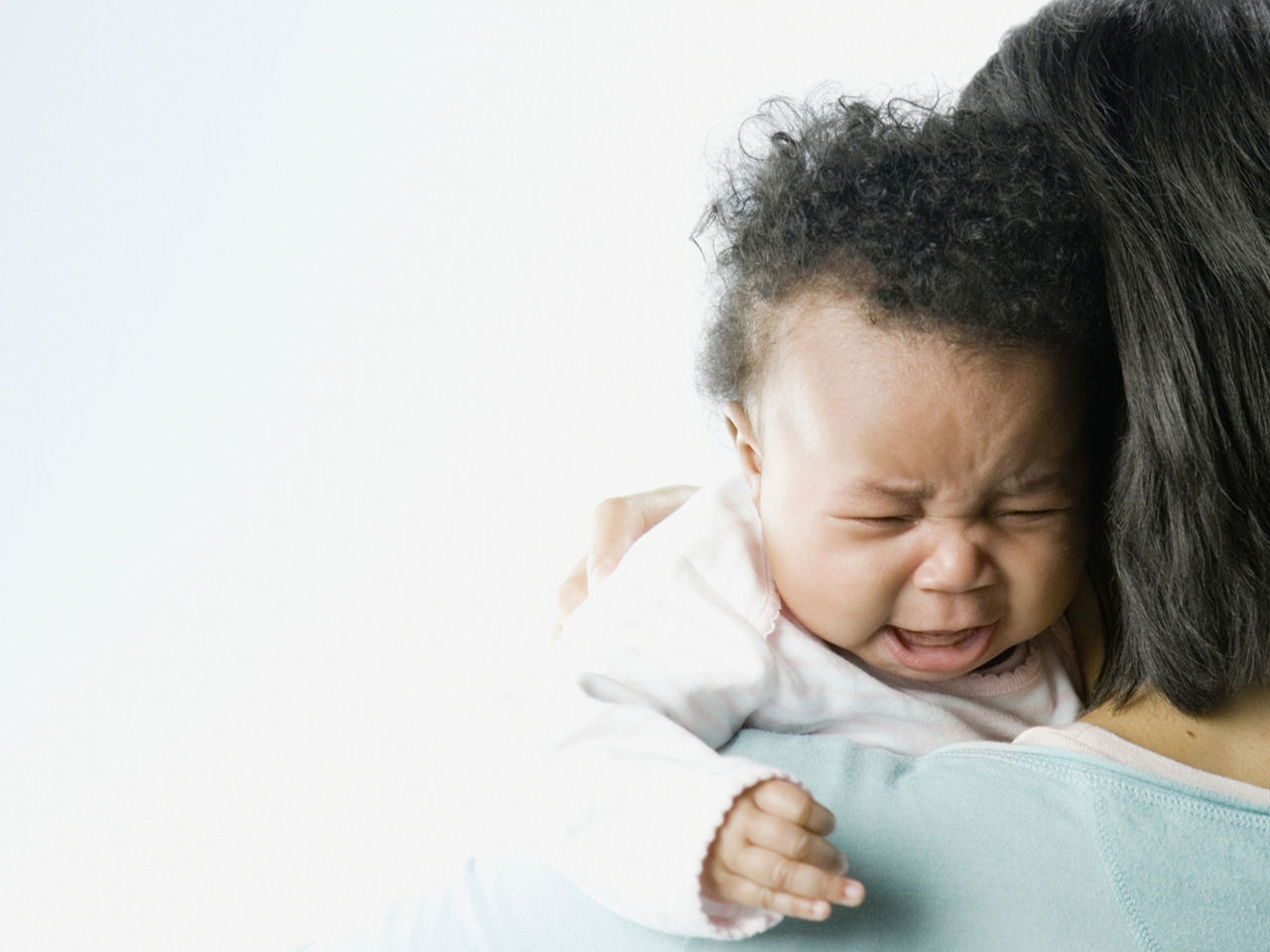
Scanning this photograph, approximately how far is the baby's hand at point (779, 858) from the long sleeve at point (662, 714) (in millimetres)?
12

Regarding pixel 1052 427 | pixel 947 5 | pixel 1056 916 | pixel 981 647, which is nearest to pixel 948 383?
pixel 1052 427

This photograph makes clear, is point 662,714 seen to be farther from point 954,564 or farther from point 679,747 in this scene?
point 954,564

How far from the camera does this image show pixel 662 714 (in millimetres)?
1060

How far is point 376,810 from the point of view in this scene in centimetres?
264

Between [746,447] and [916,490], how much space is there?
8.0 inches

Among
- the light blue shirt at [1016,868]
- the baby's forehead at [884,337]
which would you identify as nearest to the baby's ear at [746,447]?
the baby's forehead at [884,337]

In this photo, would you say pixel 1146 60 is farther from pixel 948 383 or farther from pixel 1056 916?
pixel 1056 916

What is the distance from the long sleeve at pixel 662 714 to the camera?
2.96 ft

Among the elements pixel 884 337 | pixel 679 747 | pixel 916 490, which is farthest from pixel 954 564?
pixel 679 747

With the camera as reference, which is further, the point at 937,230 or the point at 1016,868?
the point at 937,230

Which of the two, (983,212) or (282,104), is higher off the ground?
(282,104)

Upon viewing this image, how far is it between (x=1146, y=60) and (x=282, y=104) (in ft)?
6.07

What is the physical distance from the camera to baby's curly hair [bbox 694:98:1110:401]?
1.08 metres

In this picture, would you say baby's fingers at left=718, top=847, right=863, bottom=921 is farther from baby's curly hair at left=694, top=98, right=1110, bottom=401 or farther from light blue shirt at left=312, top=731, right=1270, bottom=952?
baby's curly hair at left=694, top=98, right=1110, bottom=401
